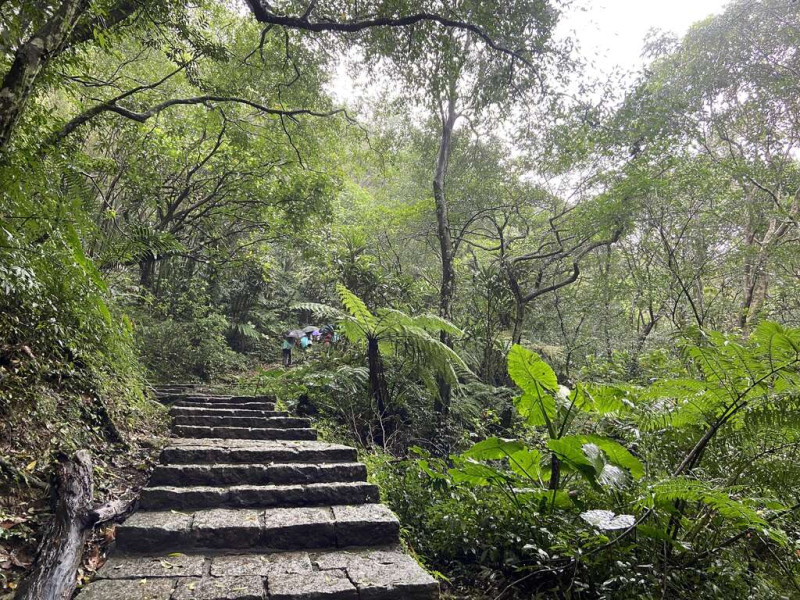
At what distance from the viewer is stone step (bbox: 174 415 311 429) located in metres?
4.41

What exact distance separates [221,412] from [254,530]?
8.65 feet

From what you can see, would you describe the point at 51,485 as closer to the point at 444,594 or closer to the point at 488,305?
the point at 444,594

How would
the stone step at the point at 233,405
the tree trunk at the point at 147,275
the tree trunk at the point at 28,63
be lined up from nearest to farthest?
the tree trunk at the point at 28,63
the stone step at the point at 233,405
the tree trunk at the point at 147,275

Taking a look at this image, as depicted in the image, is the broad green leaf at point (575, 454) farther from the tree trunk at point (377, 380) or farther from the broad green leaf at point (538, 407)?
the tree trunk at point (377, 380)

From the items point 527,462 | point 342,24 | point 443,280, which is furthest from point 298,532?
point 443,280

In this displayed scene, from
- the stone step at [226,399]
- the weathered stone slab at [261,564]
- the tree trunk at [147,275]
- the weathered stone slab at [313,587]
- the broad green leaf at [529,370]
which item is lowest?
the stone step at [226,399]

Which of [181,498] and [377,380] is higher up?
[377,380]

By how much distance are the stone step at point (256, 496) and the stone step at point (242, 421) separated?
1.54 meters

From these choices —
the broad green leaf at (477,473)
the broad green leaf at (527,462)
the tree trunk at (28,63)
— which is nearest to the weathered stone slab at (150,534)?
the broad green leaf at (477,473)

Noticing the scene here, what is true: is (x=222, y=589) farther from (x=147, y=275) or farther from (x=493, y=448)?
(x=147, y=275)

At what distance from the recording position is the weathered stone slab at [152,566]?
2109mm

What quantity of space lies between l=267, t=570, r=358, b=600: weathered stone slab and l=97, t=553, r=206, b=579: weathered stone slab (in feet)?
1.45

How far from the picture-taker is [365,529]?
2.59 meters

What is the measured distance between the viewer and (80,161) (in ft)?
15.8
